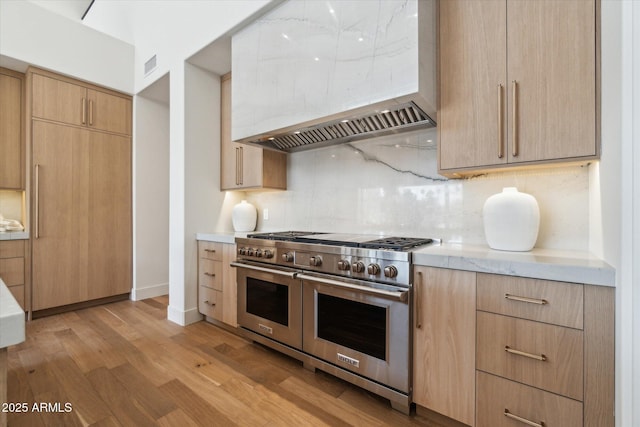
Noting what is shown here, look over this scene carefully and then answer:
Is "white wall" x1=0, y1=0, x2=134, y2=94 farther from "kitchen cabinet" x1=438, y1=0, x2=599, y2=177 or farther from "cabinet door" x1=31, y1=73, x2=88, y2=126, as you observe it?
"kitchen cabinet" x1=438, y1=0, x2=599, y2=177

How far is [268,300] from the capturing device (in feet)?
7.39

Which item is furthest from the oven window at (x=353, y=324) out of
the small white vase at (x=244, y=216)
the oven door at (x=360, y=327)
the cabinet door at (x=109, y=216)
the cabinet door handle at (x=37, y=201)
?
the cabinet door handle at (x=37, y=201)

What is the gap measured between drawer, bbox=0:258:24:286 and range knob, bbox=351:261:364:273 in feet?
11.2

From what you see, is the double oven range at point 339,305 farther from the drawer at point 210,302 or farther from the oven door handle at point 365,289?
the drawer at point 210,302

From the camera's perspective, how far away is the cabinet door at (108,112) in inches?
133

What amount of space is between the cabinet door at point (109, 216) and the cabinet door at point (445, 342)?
360 centimetres

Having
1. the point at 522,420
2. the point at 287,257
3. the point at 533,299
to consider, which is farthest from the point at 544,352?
the point at 287,257

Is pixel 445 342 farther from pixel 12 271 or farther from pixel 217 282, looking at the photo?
pixel 12 271

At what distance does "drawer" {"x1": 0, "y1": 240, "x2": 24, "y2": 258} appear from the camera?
282cm

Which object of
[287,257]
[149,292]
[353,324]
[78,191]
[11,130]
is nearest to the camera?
[353,324]

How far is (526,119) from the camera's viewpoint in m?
1.47

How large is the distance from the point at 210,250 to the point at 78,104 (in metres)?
2.34

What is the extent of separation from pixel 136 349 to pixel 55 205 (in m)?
1.96

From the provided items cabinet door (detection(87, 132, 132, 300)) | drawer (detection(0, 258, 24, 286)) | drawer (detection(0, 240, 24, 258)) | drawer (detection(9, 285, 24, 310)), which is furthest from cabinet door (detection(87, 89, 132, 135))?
drawer (detection(9, 285, 24, 310))
